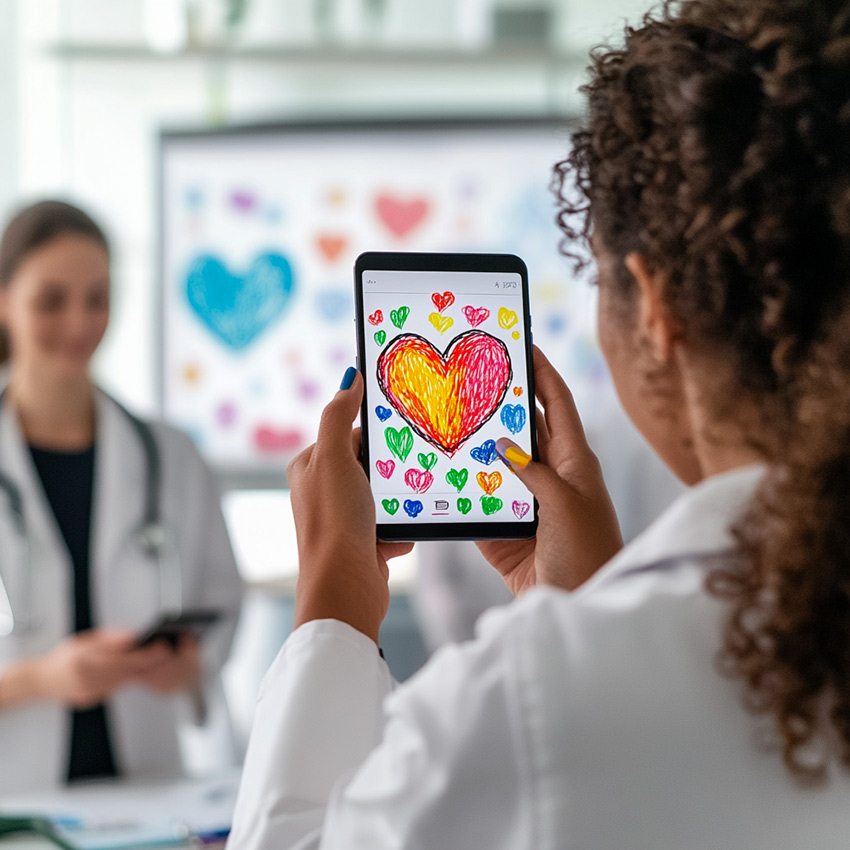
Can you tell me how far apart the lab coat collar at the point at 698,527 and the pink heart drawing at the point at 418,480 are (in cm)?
29

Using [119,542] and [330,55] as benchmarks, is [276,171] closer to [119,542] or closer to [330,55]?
[330,55]

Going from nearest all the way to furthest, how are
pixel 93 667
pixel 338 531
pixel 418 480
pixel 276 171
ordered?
pixel 338 531 → pixel 418 480 → pixel 93 667 → pixel 276 171

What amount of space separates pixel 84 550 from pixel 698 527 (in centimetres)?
131

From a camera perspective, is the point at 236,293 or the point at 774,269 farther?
the point at 236,293

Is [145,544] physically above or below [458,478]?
below

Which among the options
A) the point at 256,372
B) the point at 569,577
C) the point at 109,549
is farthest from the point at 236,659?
the point at 569,577

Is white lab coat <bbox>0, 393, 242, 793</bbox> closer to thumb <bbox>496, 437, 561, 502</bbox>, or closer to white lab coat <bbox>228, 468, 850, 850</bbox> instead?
thumb <bbox>496, 437, 561, 502</bbox>

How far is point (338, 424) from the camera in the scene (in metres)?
0.71

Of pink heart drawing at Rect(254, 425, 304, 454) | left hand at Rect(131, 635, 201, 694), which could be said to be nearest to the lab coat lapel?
left hand at Rect(131, 635, 201, 694)

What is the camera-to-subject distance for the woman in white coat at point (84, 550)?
1.46 meters


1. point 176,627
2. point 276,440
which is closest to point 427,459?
point 176,627

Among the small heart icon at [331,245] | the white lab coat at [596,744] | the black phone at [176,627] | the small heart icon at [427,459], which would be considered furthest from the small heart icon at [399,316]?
the small heart icon at [331,245]

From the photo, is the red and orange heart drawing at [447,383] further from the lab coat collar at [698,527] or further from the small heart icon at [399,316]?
the lab coat collar at [698,527]

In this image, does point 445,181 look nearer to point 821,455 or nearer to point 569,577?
point 569,577
